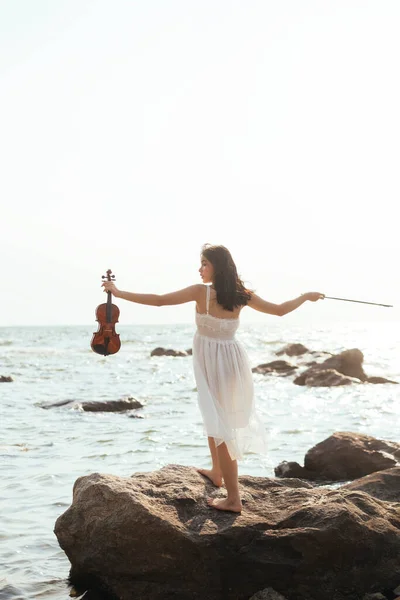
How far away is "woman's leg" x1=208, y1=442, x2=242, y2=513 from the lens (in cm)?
594

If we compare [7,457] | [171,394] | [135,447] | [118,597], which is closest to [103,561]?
[118,597]

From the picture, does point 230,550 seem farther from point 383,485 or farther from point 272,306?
point 383,485

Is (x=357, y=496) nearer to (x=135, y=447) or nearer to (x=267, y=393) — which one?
(x=135, y=447)

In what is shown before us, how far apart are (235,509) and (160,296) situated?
1779mm

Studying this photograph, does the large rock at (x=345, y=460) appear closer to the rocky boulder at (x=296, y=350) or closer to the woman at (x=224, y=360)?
the woman at (x=224, y=360)

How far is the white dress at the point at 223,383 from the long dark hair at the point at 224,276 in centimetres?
11

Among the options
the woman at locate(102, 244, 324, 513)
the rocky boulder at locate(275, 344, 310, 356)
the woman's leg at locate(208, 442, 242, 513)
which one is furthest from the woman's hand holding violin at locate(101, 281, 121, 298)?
the rocky boulder at locate(275, 344, 310, 356)

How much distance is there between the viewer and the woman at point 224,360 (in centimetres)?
596

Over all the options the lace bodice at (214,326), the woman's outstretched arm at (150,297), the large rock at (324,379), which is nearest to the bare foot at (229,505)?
the lace bodice at (214,326)

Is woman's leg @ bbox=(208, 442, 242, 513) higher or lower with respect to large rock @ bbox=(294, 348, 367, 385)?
higher

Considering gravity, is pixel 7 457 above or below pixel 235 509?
below

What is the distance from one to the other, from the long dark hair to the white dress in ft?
0.36

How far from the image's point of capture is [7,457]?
36.2 feet

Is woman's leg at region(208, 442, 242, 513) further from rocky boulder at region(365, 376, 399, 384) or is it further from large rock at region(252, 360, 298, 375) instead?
large rock at region(252, 360, 298, 375)
